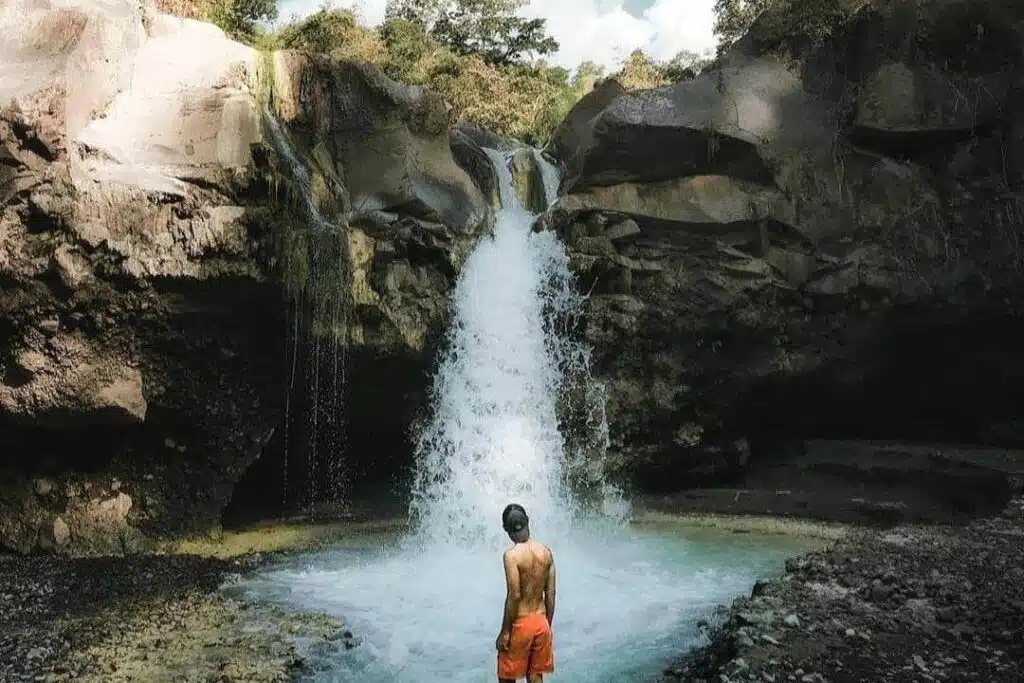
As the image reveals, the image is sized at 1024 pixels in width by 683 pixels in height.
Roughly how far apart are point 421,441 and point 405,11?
25.6 meters

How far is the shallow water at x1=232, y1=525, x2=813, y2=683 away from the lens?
788 cm

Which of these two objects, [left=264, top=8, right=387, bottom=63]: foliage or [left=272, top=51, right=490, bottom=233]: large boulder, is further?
[left=264, top=8, right=387, bottom=63]: foliage

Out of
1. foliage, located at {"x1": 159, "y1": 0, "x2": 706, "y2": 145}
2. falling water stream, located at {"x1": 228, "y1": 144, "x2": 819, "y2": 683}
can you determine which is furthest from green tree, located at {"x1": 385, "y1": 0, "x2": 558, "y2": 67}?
falling water stream, located at {"x1": 228, "y1": 144, "x2": 819, "y2": 683}

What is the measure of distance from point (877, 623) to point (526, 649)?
168 inches

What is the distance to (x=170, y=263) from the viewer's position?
483 inches

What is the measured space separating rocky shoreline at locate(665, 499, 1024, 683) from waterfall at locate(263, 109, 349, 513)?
8.39 meters

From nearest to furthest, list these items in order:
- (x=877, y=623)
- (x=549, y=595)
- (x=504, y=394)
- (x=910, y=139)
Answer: (x=549, y=595) < (x=877, y=623) < (x=504, y=394) < (x=910, y=139)

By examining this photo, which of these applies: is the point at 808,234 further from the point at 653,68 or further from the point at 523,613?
the point at 653,68

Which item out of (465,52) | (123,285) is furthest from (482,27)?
(123,285)

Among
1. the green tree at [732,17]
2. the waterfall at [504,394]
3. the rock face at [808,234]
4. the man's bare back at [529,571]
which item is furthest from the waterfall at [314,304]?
the green tree at [732,17]

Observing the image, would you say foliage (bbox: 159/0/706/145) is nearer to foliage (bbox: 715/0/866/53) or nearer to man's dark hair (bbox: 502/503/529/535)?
foliage (bbox: 715/0/866/53)

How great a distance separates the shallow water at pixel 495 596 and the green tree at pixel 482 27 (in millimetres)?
26396

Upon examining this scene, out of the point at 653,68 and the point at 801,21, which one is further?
the point at 653,68

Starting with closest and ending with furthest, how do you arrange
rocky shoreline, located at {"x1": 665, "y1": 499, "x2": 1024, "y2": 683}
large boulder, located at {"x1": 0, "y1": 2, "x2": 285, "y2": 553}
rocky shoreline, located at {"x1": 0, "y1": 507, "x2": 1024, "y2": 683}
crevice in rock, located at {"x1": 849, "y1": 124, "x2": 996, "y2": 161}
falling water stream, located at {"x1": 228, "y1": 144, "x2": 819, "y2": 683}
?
1. rocky shoreline, located at {"x1": 665, "y1": 499, "x2": 1024, "y2": 683}
2. rocky shoreline, located at {"x1": 0, "y1": 507, "x2": 1024, "y2": 683}
3. falling water stream, located at {"x1": 228, "y1": 144, "x2": 819, "y2": 683}
4. large boulder, located at {"x1": 0, "y1": 2, "x2": 285, "y2": 553}
5. crevice in rock, located at {"x1": 849, "y1": 124, "x2": 996, "y2": 161}
